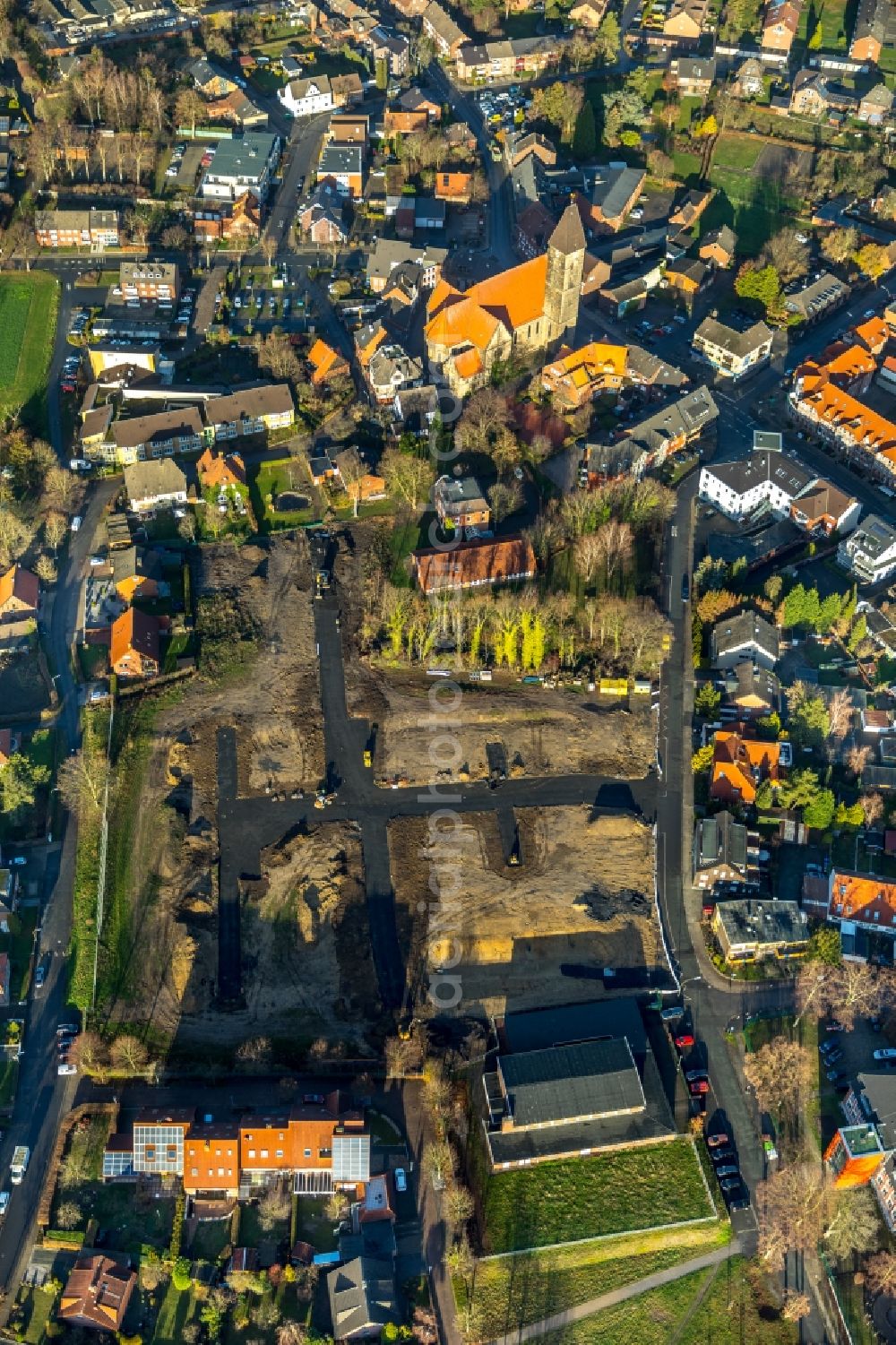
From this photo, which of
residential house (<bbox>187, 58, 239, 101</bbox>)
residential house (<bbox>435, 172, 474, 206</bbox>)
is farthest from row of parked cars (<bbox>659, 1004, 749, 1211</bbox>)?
residential house (<bbox>187, 58, 239, 101</bbox>)

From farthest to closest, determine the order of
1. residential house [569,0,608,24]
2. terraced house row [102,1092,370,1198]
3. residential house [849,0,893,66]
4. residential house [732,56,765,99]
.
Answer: residential house [569,0,608,24] → residential house [849,0,893,66] → residential house [732,56,765,99] → terraced house row [102,1092,370,1198]

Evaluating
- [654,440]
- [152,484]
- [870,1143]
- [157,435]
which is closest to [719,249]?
[654,440]

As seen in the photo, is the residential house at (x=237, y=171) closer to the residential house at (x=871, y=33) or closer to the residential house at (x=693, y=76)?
the residential house at (x=693, y=76)

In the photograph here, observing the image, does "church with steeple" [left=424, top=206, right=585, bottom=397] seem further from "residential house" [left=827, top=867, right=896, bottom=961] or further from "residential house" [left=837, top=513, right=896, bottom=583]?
"residential house" [left=827, top=867, right=896, bottom=961]

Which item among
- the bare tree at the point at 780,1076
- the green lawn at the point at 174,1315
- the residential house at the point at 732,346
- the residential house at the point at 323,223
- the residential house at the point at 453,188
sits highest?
the residential house at the point at 453,188

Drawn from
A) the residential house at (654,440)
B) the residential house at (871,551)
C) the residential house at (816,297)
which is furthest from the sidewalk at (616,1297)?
the residential house at (816,297)

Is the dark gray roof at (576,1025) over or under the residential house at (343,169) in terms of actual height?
under
